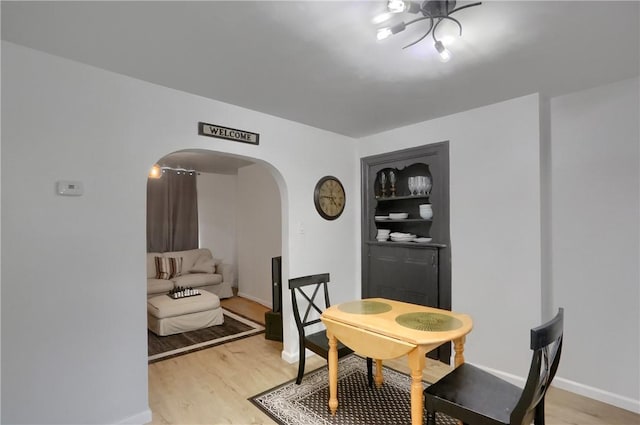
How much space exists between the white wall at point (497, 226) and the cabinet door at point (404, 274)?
8.9 inches

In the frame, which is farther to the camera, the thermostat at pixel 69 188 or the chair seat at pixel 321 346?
the chair seat at pixel 321 346

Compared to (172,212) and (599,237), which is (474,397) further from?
(172,212)

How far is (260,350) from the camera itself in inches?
137

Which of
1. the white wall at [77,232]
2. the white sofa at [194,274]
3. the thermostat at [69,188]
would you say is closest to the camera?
the white wall at [77,232]

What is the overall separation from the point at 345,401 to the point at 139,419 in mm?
1466

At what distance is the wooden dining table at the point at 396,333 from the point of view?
6.06 ft

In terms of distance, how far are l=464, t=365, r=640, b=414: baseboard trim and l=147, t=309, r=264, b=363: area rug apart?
9.14 feet

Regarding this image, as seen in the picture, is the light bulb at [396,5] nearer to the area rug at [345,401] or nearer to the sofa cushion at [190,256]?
the area rug at [345,401]

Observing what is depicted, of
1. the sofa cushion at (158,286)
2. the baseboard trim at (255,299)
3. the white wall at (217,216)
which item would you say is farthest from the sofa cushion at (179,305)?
the white wall at (217,216)

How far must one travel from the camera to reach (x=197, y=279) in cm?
531

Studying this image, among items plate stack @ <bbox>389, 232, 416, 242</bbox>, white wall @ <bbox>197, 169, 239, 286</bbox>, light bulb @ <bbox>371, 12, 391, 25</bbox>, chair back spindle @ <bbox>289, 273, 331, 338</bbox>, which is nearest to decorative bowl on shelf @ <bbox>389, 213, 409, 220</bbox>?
plate stack @ <bbox>389, 232, 416, 242</bbox>

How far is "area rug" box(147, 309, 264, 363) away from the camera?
348 centimetres

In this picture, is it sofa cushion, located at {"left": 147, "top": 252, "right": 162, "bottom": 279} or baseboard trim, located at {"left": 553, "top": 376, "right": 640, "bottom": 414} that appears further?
sofa cushion, located at {"left": 147, "top": 252, "right": 162, "bottom": 279}

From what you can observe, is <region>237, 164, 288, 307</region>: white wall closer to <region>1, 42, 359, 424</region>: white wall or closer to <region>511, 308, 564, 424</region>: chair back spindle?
<region>1, 42, 359, 424</region>: white wall
